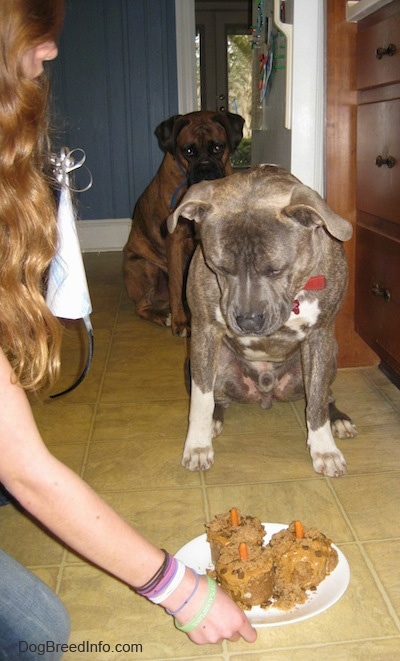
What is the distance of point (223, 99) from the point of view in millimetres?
10242

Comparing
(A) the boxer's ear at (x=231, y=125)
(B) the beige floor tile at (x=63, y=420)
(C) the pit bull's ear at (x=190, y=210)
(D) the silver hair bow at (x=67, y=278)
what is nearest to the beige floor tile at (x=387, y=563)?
(D) the silver hair bow at (x=67, y=278)

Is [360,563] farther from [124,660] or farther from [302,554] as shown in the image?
[124,660]

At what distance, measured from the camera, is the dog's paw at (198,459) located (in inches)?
97.3

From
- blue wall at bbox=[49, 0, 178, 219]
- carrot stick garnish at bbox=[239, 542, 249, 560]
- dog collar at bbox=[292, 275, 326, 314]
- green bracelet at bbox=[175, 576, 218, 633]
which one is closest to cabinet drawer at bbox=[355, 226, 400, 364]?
dog collar at bbox=[292, 275, 326, 314]

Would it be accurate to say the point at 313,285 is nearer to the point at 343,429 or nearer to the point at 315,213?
the point at 315,213

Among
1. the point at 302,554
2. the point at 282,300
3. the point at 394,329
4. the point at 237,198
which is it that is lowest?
the point at 302,554

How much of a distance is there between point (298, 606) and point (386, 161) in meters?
1.67

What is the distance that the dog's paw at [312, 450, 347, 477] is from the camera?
238cm

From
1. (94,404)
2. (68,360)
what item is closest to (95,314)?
(68,360)

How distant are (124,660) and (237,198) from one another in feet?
4.39

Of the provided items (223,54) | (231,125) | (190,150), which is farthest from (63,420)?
(223,54)

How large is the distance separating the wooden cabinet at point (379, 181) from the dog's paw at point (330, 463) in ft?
1.65

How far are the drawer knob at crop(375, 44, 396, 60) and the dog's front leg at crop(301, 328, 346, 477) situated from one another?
1.04 metres

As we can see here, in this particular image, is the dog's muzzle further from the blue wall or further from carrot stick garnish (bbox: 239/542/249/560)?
carrot stick garnish (bbox: 239/542/249/560)
